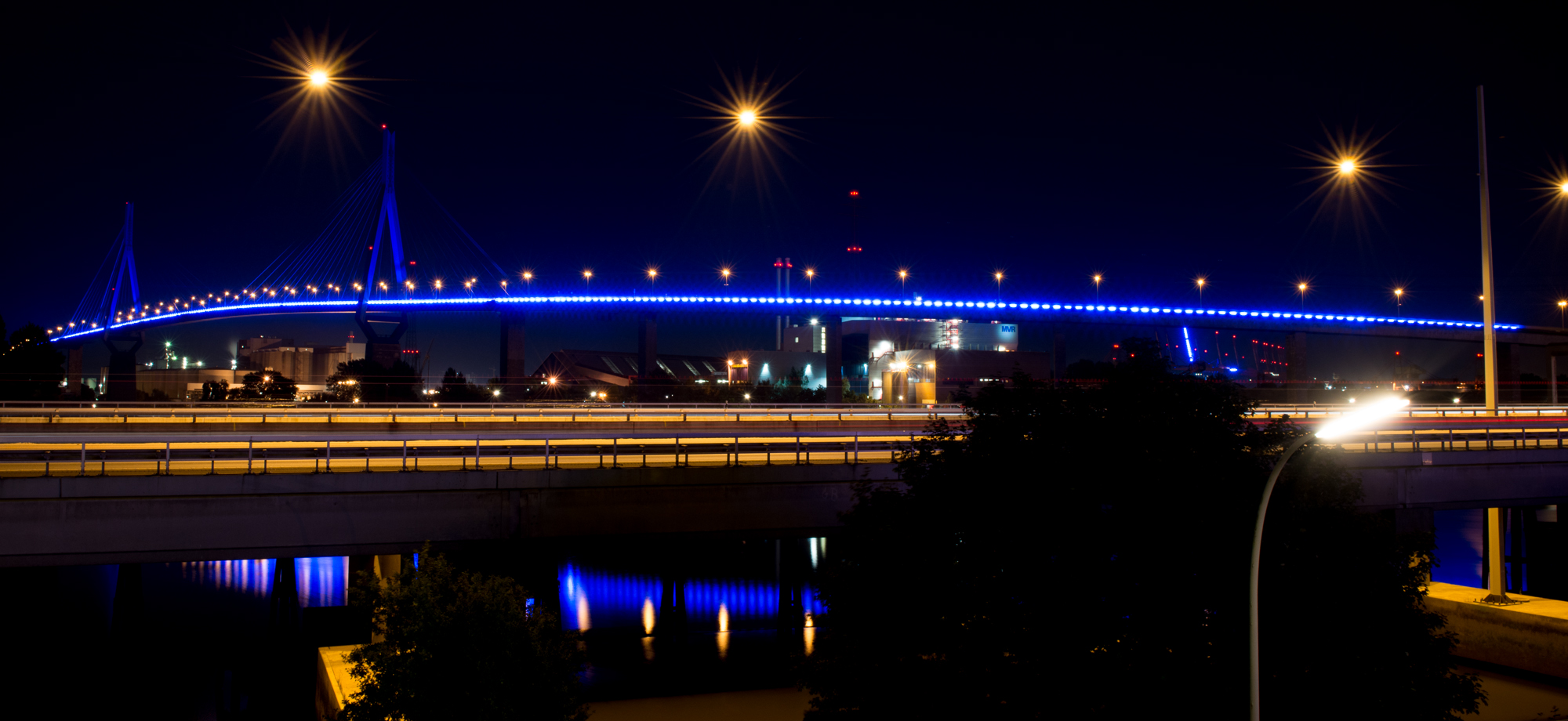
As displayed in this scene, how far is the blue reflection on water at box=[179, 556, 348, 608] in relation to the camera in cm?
3453

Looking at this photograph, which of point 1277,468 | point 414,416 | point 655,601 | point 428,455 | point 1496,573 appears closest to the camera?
point 1277,468

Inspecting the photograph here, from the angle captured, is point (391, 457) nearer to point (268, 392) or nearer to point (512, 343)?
point (268, 392)

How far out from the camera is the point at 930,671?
35.1 ft

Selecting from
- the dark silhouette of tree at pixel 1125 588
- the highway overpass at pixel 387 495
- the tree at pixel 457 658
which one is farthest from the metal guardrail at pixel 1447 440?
the tree at pixel 457 658

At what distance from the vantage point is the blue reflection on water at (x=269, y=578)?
3453 cm

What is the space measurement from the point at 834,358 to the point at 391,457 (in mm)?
68517

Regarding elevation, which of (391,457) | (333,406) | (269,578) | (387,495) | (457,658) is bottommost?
(269,578)

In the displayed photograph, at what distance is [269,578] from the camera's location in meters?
37.0

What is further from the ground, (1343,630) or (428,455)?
(428,455)

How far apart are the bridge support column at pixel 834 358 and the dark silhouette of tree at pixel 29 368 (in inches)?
1946

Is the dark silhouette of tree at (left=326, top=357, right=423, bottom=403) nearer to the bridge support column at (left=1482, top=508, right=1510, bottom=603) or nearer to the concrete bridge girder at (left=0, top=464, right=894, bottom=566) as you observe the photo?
the concrete bridge girder at (left=0, top=464, right=894, bottom=566)

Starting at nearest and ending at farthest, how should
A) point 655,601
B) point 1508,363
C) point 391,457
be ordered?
1. point 391,457
2. point 655,601
3. point 1508,363

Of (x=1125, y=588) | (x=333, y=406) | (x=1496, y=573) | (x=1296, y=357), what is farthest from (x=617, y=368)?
(x=1125, y=588)

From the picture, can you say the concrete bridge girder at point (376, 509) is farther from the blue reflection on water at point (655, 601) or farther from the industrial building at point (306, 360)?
the industrial building at point (306, 360)
